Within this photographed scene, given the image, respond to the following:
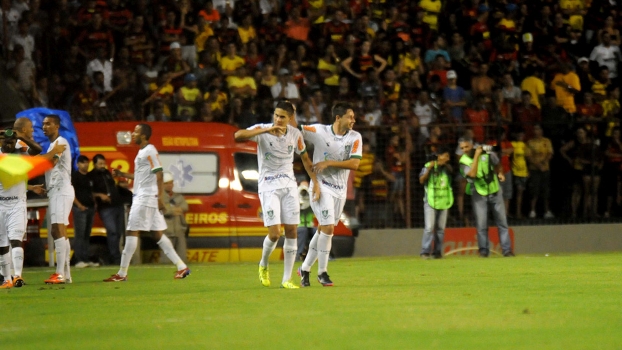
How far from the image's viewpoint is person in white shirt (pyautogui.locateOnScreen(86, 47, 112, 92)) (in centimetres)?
2227

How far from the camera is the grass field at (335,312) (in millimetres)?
7352

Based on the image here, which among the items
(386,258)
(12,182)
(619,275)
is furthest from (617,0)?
(12,182)

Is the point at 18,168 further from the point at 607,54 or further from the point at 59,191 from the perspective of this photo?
the point at 607,54

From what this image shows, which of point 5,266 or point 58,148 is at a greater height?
point 58,148

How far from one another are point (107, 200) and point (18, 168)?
35.8 ft

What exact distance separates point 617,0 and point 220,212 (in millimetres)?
13489

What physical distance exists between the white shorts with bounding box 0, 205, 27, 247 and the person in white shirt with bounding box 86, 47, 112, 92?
9148 millimetres

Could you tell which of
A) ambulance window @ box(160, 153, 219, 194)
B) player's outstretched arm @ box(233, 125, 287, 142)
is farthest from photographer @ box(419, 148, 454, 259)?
player's outstretched arm @ box(233, 125, 287, 142)

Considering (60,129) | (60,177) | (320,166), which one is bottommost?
(60,177)

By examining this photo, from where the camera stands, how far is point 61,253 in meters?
14.2

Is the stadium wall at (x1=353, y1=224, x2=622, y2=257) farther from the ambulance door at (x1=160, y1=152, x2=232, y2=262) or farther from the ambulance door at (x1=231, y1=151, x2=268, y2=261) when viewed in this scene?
the ambulance door at (x1=160, y1=152, x2=232, y2=262)

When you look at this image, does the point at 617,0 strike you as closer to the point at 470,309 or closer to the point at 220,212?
the point at 220,212

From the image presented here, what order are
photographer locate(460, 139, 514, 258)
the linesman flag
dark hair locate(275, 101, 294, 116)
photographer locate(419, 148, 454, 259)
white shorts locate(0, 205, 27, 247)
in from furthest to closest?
photographer locate(460, 139, 514, 258)
photographer locate(419, 148, 454, 259)
white shorts locate(0, 205, 27, 247)
dark hair locate(275, 101, 294, 116)
the linesman flag

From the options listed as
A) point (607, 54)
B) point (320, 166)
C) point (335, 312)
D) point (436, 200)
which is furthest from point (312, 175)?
point (607, 54)
